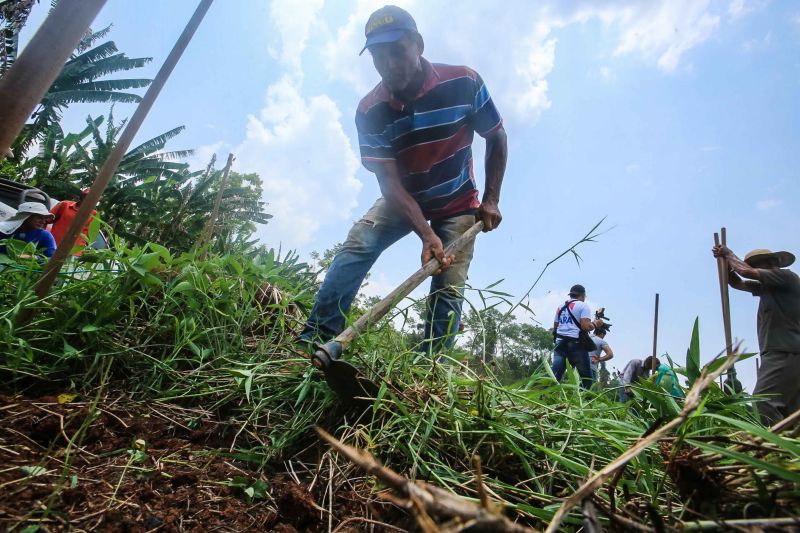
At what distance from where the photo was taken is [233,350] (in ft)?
5.61

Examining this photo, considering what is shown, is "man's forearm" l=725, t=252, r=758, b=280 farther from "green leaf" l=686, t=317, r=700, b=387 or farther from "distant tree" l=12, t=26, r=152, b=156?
"distant tree" l=12, t=26, r=152, b=156

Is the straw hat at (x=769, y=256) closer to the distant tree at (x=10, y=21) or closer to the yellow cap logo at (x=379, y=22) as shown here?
the yellow cap logo at (x=379, y=22)

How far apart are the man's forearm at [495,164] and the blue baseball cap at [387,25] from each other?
77 centimetres

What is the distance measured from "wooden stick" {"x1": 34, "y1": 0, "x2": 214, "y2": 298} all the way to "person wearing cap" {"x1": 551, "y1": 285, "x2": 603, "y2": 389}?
5.03 metres

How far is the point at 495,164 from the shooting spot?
246 cm

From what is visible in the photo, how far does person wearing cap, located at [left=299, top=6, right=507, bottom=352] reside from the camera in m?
2.04

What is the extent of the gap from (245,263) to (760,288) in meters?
4.31

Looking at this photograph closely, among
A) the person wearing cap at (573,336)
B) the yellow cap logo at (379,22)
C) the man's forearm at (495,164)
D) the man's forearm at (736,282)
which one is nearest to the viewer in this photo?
the yellow cap logo at (379,22)

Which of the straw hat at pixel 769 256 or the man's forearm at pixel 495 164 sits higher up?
the straw hat at pixel 769 256

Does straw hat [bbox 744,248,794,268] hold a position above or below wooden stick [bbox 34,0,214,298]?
above

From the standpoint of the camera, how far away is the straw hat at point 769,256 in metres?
3.72

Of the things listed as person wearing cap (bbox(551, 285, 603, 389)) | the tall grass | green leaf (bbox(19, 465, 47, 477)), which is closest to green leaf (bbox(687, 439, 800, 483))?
the tall grass

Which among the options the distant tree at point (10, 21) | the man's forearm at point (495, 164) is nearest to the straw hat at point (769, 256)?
the man's forearm at point (495, 164)

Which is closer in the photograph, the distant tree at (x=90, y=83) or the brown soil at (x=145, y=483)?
the brown soil at (x=145, y=483)
